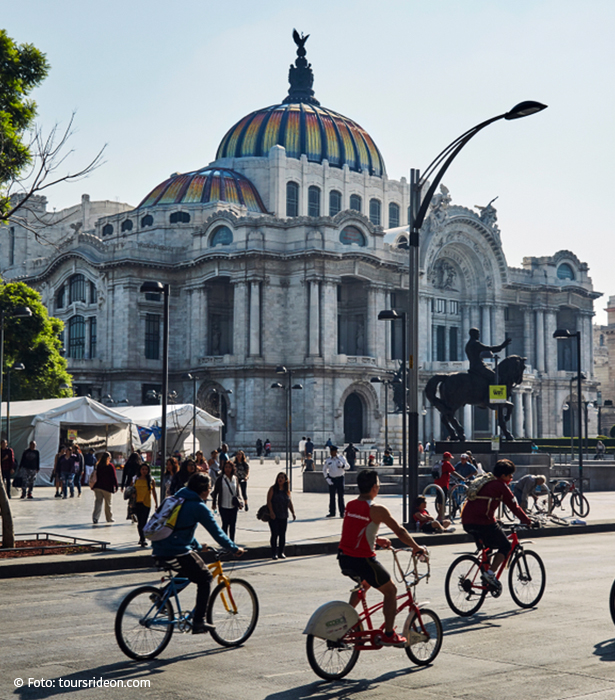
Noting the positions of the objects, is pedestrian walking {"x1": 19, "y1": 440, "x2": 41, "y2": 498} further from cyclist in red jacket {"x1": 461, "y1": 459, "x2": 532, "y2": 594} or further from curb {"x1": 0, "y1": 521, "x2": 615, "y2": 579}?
cyclist in red jacket {"x1": 461, "y1": 459, "x2": 532, "y2": 594}

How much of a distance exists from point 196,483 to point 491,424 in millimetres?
75328

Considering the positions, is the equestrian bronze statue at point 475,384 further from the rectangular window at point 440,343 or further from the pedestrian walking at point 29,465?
the rectangular window at point 440,343

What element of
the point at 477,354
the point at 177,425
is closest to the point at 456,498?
the point at 477,354

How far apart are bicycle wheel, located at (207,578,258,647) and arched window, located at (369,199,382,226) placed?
83337mm

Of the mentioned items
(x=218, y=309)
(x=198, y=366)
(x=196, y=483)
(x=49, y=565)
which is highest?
(x=218, y=309)

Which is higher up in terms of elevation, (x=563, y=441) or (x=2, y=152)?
(x=2, y=152)

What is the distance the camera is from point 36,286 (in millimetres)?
85188

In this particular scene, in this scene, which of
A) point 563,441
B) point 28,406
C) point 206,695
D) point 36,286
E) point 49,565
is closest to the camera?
point 206,695

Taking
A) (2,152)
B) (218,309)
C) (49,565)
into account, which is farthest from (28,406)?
(218,309)

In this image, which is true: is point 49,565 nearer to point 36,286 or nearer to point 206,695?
point 206,695

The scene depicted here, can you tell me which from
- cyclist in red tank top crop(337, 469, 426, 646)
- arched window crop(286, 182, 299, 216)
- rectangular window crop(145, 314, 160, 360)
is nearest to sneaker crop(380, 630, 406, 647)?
cyclist in red tank top crop(337, 469, 426, 646)

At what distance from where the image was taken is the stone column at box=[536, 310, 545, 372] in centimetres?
8925

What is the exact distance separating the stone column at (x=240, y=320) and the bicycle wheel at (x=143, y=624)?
62589 mm

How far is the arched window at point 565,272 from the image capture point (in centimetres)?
9281
